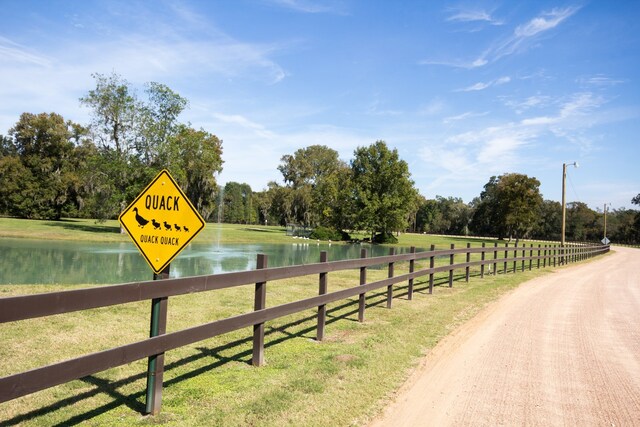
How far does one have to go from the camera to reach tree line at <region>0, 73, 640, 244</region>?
38.5 m

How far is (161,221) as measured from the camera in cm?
439

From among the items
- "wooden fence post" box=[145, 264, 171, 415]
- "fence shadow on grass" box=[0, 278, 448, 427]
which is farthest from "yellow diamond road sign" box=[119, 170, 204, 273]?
"fence shadow on grass" box=[0, 278, 448, 427]

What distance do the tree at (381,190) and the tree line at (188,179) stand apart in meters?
0.13

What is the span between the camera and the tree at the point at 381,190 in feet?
173

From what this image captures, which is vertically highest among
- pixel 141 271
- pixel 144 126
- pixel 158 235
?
pixel 144 126

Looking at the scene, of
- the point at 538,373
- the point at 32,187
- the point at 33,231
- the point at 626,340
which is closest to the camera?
the point at 538,373

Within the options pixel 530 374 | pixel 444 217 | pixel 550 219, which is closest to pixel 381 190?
pixel 530 374

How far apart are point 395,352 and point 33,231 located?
121 ft

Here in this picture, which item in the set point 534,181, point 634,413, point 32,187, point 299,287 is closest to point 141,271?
point 299,287

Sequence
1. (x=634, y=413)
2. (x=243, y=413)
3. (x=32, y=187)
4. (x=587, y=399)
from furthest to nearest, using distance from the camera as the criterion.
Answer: (x=32, y=187) < (x=587, y=399) < (x=634, y=413) < (x=243, y=413)

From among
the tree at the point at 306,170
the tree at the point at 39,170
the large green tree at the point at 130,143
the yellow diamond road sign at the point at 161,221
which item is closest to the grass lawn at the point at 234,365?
the yellow diamond road sign at the point at 161,221

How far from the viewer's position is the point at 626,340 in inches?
297

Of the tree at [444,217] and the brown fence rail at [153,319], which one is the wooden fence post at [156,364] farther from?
the tree at [444,217]

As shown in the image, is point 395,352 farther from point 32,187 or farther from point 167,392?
point 32,187
